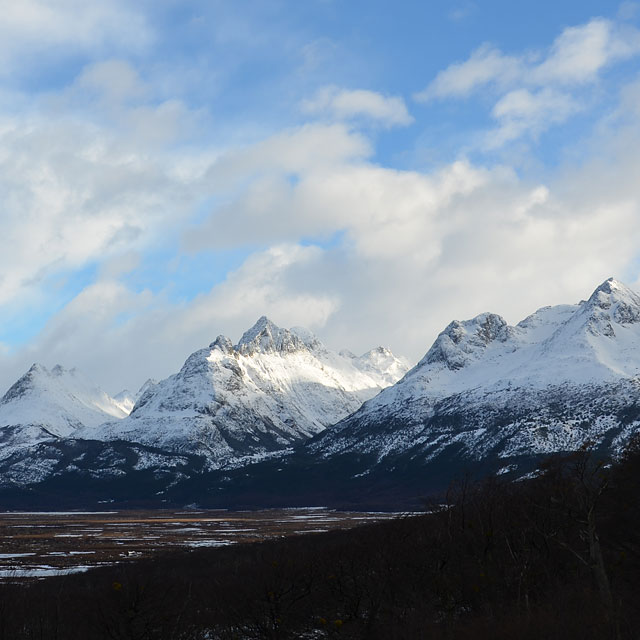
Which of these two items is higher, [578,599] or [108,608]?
[108,608]

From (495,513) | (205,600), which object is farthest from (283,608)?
(495,513)

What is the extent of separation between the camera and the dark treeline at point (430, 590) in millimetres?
43938

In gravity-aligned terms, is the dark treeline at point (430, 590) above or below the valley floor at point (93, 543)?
above

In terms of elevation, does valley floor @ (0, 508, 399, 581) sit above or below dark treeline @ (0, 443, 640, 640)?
below

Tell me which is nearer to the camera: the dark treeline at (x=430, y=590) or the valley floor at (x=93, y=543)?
the dark treeline at (x=430, y=590)

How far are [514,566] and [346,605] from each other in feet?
43.8

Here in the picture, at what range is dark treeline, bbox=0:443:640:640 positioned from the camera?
43938mm

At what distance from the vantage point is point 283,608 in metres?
55.3

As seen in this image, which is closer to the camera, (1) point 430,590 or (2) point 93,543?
(1) point 430,590

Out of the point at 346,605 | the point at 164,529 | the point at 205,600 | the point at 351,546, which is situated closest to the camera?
the point at 346,605

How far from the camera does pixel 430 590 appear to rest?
59000 mm

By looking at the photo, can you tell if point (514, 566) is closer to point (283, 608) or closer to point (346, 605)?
point (346, 605)

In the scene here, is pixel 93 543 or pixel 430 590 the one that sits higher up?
pixel 430 590

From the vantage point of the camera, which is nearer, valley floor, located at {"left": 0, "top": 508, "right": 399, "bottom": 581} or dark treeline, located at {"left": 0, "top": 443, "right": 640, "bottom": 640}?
dark treeline, located at {"left": 0, "top": 443, "right": 640, "bottom": 640}
